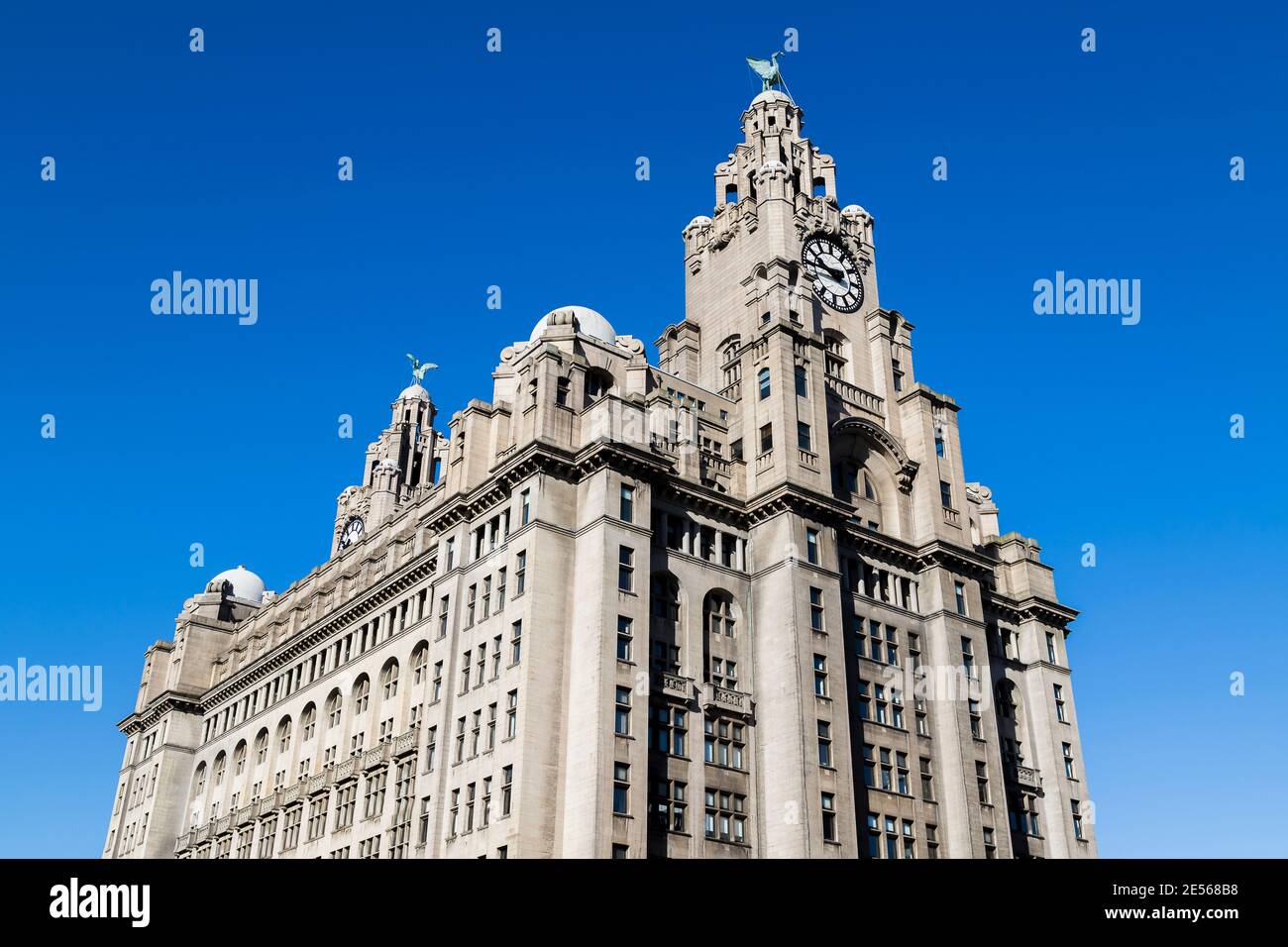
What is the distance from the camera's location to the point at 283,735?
312ft

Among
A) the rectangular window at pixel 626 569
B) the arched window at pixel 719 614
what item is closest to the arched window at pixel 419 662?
the rectangular window at pixel 626 569

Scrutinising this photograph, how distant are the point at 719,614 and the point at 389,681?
25.5m

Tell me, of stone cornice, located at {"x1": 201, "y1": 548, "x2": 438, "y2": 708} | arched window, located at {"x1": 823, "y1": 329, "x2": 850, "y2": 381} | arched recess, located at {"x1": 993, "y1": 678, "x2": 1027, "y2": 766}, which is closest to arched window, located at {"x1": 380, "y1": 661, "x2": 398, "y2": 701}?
stone cornice, located at {"x1": 201, "y1": 548, "x2": 438, "y2": 708}

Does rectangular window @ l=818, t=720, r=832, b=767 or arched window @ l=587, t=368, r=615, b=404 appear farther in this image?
arched window @ l=587, t=368, r=615, b=404

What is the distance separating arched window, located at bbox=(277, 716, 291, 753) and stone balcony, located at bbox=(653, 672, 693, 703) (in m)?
41.0

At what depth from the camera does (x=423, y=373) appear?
14600 centimetres

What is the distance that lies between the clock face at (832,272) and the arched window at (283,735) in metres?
53.6

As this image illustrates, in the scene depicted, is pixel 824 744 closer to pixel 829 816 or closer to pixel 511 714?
pixel 829 816

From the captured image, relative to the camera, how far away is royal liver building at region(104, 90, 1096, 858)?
6396 centimetres

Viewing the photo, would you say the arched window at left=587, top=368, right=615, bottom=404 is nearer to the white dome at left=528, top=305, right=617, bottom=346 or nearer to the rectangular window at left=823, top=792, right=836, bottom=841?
the white dome at left=528, top=305, right=617, bottom=346

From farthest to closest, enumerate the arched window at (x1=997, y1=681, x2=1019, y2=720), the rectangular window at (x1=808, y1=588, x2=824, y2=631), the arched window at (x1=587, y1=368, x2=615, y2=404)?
the arched window at (x1=997, y1=681, x2=1019, y2=720)
the arched window at (x1=587, y1=368, x2=615, y2=404)
the rectangular window at (x1=808, y1=588, x2=824, y2=631)
